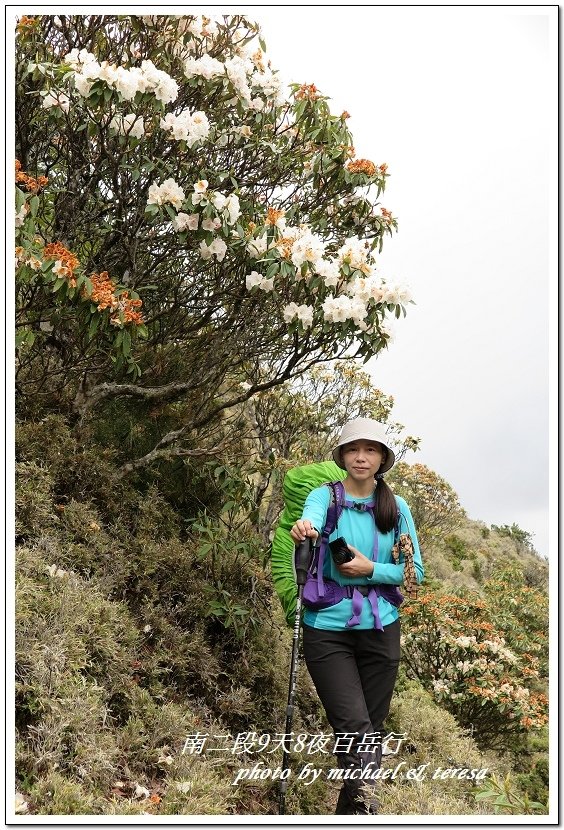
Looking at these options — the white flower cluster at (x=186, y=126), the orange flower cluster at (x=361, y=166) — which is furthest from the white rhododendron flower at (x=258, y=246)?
the orange flower cluster at (x=361, y=166)

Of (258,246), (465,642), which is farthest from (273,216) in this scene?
(465,642)

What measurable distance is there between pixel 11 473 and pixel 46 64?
7.32 feet

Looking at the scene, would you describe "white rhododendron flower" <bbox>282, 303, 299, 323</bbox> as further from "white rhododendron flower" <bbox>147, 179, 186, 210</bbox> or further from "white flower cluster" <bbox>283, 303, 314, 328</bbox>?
"white rhododendron flower" <bbox>147, 179, 186, 210</bbox>

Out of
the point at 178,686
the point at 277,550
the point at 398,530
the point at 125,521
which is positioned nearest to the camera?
the point at 398,530

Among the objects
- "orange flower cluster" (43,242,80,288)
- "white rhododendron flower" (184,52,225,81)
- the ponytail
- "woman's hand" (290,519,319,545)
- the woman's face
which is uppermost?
"white rhododendron flower" (184,52,225,81)

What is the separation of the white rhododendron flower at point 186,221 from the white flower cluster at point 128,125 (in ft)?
1.68

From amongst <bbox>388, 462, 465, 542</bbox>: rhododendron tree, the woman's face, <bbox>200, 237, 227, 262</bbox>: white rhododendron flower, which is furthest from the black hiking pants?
<bbox>388, 462, 465, 542</bbox>: rhododendron tree

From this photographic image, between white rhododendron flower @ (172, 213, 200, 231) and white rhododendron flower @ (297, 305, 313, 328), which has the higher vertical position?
white rhododendron flower @ (172, 213, 200, 231)

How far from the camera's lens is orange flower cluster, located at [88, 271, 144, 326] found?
148 inches

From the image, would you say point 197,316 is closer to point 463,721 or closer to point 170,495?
point 170,495

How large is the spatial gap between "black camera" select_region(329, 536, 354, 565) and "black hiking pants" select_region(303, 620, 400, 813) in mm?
369

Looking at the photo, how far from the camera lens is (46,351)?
522cm

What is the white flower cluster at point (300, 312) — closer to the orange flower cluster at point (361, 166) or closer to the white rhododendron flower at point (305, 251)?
the white rhododendron flower at point (305, 251)

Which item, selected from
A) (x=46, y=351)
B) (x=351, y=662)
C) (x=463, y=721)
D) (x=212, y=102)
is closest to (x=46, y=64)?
(x=212, y=102)
